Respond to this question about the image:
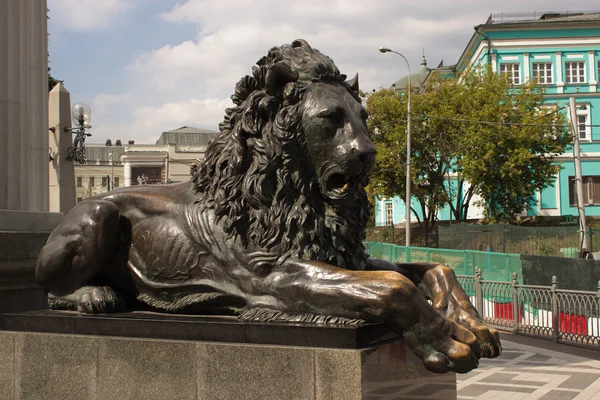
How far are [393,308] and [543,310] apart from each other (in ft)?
41.2

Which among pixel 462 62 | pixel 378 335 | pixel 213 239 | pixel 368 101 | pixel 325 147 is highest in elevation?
pixel 462 62

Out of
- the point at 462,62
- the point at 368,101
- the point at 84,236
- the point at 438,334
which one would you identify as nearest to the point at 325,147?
the point at 438,334

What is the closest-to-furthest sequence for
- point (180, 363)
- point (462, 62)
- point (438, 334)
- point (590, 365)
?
point (438, 334)
point (180, 363)
point (590, 365)
point (462, 62)

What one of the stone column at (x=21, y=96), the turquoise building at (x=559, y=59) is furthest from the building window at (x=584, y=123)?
the stone column at (x=21, y=96)

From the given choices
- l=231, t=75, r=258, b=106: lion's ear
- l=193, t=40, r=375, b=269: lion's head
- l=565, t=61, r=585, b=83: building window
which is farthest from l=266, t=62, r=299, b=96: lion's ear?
l=565, t=61, r=585, b=83: building window

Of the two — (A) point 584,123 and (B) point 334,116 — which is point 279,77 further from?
(A) point 584,123

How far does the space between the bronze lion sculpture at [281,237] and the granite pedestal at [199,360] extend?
176mm

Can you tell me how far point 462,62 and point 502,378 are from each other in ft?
155

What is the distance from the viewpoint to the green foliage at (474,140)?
3881 centimetres

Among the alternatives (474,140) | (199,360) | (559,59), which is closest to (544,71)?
(559,59)

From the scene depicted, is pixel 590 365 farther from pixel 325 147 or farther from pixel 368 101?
pixel 368 101

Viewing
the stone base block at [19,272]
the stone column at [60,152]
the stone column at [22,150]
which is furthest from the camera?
the stone column at [60,152]

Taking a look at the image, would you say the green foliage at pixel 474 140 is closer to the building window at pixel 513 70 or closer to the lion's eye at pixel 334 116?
the building window at pixel 513 70

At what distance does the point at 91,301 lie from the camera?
4461mm
